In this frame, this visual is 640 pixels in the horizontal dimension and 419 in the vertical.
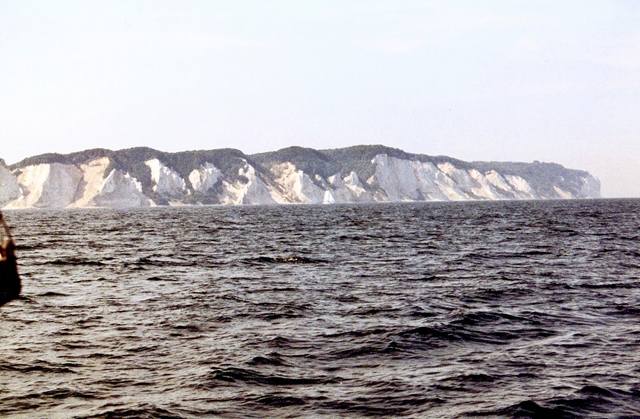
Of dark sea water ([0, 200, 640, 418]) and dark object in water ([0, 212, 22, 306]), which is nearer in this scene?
dark object in water ([0, 212, 22, 306])

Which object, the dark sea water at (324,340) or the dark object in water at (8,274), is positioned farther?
the dark sea water at (324,340)

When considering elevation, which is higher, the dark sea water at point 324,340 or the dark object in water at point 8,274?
the dark object in water at point 8,274

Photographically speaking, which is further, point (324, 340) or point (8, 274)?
point (324, 340)

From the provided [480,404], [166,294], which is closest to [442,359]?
[480,404]

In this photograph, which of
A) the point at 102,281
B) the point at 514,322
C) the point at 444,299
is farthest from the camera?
the point at 102,281

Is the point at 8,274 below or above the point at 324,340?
above

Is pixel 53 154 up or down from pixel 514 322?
up

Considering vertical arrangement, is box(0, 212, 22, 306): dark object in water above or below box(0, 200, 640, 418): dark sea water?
above

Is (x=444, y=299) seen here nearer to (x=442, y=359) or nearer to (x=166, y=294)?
→ (x=442, y=359)
